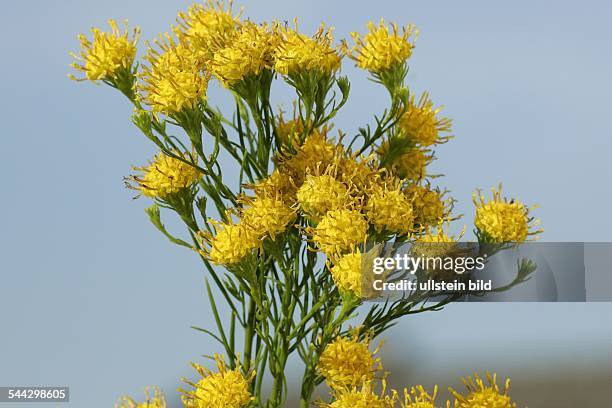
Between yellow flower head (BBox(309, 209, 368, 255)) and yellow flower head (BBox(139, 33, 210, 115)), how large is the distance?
0.30m

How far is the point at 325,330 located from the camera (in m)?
1.34

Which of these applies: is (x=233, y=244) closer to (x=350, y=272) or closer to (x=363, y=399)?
(x=350, y=272)

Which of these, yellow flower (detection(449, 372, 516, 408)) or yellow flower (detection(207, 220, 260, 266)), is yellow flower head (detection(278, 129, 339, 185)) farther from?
yellow flower (detection(449, 372, 516, 408))

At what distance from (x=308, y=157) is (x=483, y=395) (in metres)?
0.49

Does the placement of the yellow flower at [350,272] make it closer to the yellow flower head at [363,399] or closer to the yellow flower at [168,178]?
the yellow flower head at [363,399]

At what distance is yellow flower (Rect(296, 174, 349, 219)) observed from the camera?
1284 mm

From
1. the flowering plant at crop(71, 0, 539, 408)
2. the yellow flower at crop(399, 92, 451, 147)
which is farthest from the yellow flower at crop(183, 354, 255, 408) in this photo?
the yellow flower at crop(399, 92, 451, 147)

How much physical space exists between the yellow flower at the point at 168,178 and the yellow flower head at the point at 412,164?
352 millimetres

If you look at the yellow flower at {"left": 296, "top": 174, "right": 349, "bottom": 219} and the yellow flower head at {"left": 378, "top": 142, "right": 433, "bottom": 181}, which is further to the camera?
the yellow flower head at {"left": 378, "top": 142, "right": 433, "bottom": 181}

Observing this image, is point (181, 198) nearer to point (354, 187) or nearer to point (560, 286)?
point (354, 187)

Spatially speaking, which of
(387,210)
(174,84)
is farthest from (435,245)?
(174,84)

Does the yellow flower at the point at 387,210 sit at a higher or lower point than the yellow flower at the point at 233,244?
higher

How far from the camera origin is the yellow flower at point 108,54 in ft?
4.73

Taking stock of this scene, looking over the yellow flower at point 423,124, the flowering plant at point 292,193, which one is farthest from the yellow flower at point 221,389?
the yellow flower at point 423,124
